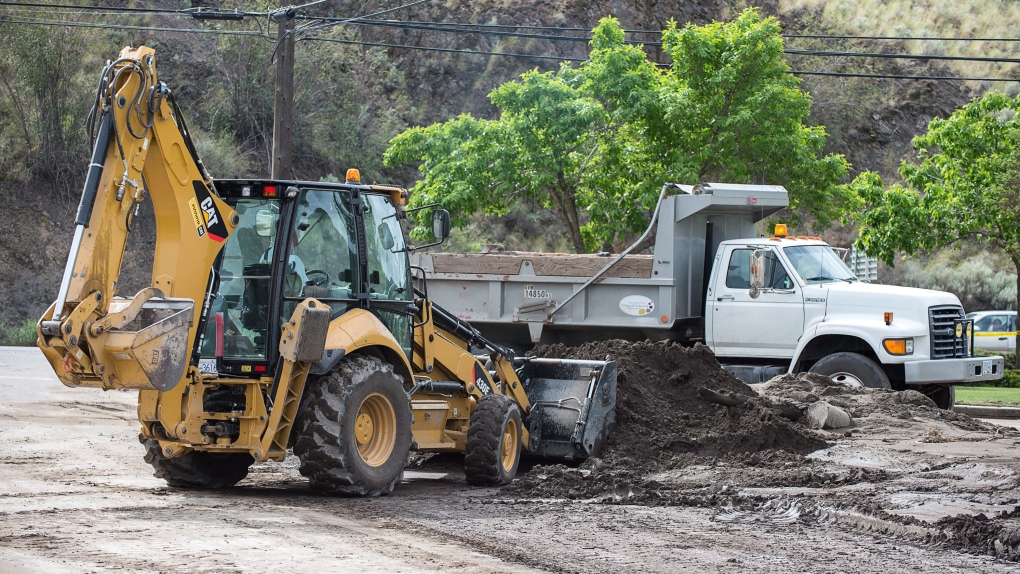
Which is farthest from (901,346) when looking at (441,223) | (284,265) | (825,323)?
(284,265)

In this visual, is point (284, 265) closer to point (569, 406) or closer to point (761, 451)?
point (569, 406)

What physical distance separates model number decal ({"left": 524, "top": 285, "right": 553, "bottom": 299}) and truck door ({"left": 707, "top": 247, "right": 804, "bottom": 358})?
2.24m

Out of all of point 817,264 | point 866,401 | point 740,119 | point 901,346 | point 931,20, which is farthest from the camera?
point 931,20

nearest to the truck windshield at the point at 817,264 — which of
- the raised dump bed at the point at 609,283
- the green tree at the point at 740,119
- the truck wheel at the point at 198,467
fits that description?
the raised dump bed at the point at 609,283

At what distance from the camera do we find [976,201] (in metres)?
24.0

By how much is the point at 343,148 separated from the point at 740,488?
2931cm

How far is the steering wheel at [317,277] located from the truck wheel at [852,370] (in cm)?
827

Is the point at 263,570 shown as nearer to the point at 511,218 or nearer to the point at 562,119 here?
the point at 562,119

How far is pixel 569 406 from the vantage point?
34.8 feet

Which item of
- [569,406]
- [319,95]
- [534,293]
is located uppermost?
[319,95]

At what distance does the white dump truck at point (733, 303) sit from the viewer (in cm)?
1466

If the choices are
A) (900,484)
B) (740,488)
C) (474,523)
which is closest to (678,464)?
(740,488)

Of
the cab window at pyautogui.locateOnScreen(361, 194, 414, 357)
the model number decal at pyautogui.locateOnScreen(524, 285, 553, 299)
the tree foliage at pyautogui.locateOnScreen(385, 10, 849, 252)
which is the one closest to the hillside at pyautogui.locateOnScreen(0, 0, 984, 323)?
the tree foliage at pyautogui.locateOnScreen(385, 10, 849, 252)

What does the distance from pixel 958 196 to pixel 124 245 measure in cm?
2076
